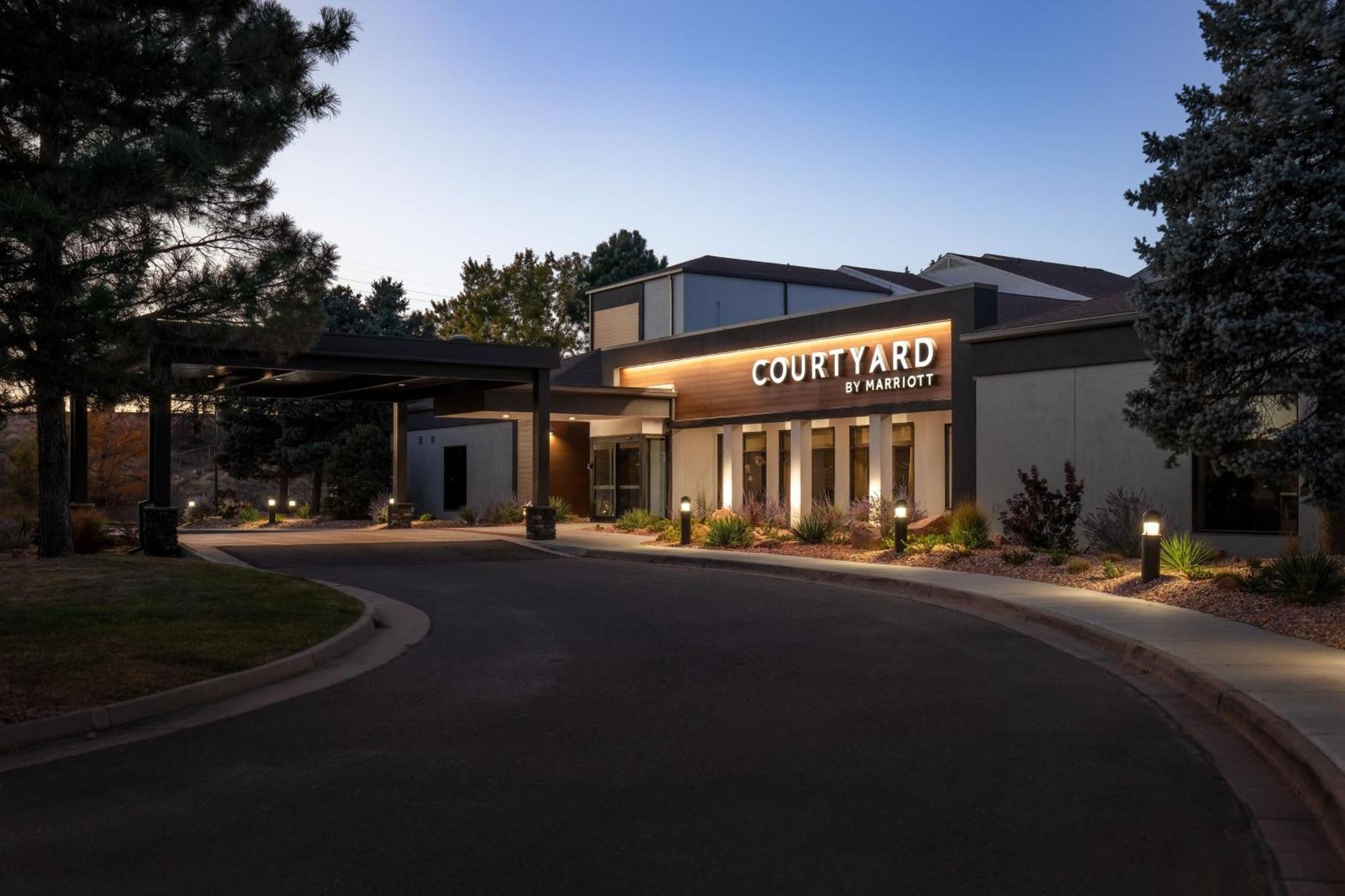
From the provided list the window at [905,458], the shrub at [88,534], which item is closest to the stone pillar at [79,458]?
the shrub at [88,534]

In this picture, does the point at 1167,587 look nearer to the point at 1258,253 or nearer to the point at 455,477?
the point at 1258,253

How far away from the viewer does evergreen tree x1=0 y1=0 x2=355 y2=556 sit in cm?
893

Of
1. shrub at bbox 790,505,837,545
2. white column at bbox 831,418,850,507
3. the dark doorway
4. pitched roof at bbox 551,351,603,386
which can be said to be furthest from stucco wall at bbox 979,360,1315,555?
the dark doorway

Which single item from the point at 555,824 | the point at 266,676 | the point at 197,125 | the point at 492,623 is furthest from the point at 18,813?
the point at 492,623

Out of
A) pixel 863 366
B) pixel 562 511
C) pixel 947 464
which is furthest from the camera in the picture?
pixel 562 511

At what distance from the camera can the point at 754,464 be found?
33.8m

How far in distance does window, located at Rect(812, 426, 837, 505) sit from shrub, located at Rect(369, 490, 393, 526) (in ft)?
45.3

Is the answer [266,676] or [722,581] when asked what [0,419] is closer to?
[266,676]

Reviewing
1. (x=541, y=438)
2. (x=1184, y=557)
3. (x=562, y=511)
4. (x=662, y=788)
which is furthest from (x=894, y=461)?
(x=662, y=788)

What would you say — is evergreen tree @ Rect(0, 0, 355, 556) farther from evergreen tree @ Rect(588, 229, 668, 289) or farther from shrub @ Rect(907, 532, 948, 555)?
evergreen tree @ Rect(588, 229, 668, 289)

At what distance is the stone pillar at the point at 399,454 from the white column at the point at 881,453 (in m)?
14.8

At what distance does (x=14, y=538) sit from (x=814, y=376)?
60.0 feet

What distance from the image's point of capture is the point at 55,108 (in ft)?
32.9

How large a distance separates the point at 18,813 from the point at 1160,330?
1286cm
